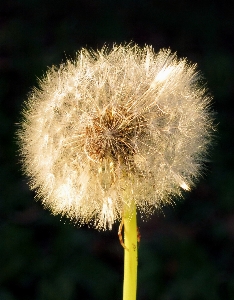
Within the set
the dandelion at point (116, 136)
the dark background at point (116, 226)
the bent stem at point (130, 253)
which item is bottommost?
the bent stem at point (130, 253)

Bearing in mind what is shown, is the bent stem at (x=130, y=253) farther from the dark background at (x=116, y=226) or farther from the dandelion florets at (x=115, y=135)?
the dark background at (x=116, y=226)

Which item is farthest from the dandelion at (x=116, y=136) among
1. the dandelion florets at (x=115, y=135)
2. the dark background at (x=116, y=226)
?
the dark background at (x=116, y=226)

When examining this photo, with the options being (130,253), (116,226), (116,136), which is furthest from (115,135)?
(116,226)

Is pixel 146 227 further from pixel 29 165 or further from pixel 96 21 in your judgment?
pixel 29 165

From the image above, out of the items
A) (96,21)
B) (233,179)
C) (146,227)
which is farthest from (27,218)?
(96,21)

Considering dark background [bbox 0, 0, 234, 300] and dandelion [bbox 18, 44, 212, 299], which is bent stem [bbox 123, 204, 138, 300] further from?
dark background [bbox 0, 0, 234, 300]

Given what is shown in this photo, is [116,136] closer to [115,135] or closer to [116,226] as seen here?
[115,135]
